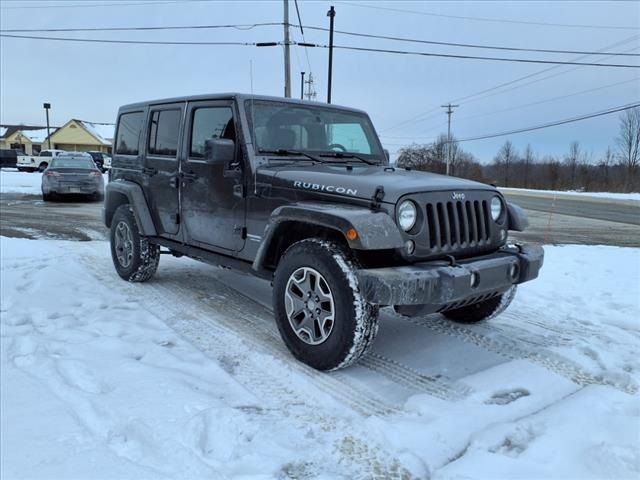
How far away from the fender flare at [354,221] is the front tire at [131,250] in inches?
104

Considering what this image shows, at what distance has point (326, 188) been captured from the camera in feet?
12.0

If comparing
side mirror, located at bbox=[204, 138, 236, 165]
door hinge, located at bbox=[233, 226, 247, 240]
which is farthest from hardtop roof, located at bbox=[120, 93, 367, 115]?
door hinge, located at bbox=[233, 226, 247, 240]

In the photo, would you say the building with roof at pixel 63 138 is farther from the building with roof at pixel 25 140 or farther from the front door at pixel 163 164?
the front door at pixel 163 164

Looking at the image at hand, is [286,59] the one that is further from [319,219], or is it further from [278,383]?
[278,383]

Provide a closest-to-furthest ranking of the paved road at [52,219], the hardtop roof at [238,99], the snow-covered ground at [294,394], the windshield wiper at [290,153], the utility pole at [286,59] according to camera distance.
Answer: the snow-covered ground at [294,394] → the windshield wiper at [290,153] → the hardtop roof at [238,99] → the paved road at [52,219] → the utility pole at [286,59]

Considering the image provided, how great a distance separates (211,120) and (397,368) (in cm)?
273

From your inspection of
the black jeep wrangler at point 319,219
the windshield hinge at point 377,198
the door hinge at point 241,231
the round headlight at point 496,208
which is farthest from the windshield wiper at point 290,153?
the round headlight at point 496,208

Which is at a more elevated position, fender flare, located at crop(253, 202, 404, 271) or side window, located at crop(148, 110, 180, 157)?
side window, located at crop(148, 110, 180, 157)

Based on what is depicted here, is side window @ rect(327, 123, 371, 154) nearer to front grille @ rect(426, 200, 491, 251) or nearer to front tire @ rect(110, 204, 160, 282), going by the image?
front grille @ rect(426, 200, 491, 251)

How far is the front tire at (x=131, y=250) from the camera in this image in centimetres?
575

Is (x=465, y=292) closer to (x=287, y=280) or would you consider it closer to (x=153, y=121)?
(x=287, y=280)

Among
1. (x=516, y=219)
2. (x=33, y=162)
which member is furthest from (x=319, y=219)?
(x=33, y=162)

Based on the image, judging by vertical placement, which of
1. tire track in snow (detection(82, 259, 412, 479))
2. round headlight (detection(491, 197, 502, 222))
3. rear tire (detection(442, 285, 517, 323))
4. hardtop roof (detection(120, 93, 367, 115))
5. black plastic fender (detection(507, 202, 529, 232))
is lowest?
tire track in snow (detection(82, 259, 412, 479))

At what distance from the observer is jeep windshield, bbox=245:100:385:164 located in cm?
438
